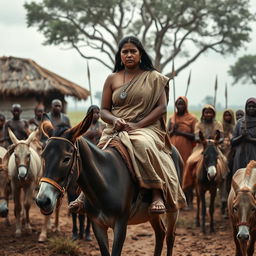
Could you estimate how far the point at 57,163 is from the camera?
357 centimetres

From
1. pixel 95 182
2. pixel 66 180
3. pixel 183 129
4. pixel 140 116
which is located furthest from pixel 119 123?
pixel 183 129

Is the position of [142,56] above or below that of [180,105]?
above

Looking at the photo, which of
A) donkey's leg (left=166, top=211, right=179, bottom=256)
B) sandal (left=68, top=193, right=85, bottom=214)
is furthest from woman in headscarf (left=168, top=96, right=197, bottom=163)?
sandal (left=68, top=193, right=85, bottom=214)

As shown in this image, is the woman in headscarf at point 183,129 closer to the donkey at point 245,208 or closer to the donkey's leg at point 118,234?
the donkey at point 245,208

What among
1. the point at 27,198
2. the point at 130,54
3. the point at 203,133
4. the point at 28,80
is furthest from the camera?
the point at 28,80

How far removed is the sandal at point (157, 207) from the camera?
13.9 ft

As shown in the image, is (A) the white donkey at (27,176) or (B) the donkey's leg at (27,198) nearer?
(A) the white donkey at (27,176)

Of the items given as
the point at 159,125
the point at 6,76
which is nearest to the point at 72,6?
the point at 6,76

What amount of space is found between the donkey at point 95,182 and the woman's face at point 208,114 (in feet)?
20.4

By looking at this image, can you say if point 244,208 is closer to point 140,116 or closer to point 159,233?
point 159,233

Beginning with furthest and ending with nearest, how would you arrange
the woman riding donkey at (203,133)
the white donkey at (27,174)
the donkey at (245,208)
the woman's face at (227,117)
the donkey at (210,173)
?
the woman's face at (227,117), the woman riding donkey at (203,133), the donkey at (210,173), the white donkey at (27,174), the donkey at (245,208)

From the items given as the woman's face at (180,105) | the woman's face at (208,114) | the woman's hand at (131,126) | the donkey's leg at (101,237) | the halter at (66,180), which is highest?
the woman's face at (180,105)

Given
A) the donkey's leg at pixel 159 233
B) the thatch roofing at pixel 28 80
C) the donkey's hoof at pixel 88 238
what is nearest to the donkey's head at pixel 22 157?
the donkey's hoof at pixel 88 238

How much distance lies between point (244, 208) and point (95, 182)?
9.06 feet
